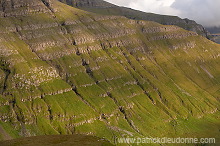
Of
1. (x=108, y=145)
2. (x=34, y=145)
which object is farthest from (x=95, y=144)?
(x=34, y=145)

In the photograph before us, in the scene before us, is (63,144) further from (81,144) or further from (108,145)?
(108,145)

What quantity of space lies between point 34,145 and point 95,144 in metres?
40.7

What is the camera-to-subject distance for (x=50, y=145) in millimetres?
196875

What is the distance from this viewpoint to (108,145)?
191875 millimetres

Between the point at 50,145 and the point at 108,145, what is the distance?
38041 mm

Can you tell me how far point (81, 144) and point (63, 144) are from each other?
39.7 feet

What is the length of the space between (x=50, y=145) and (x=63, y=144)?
329 inches

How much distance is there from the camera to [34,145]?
19938 cm

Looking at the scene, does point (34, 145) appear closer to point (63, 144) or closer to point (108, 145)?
point (63, 144)

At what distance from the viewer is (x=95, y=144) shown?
194625mm

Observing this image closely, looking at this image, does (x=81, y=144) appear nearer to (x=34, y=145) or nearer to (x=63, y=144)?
(x=63, y=144)

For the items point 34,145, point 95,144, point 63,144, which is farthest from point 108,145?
point 34,145

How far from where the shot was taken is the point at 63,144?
19775 cm

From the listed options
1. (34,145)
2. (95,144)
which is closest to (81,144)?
(95,144)
